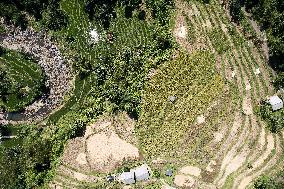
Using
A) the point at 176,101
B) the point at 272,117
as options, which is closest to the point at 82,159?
the point at 176,101

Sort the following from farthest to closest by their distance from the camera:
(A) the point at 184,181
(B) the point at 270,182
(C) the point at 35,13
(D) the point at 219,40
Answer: (C) the point at 35,13 → (D) the point at 219,40 → (A) the point at 184,181 → (B) the point at 270,182

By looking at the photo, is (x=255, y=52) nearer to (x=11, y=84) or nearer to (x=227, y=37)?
(x=227, y=37)

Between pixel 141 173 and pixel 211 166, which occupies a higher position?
pixel 141 173

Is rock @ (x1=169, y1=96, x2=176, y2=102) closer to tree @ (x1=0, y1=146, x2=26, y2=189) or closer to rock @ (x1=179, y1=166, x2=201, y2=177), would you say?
rock @ (x1=179, y1=166, x2=201, y2=177)

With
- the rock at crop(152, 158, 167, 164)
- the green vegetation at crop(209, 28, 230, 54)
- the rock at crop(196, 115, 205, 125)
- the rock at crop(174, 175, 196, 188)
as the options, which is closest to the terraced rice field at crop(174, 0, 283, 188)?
the green vegetation at crop(209, 28, 230, 54)

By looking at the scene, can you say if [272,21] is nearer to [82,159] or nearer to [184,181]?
[184,181]

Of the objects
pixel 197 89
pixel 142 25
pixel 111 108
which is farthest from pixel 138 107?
pixel 142 25

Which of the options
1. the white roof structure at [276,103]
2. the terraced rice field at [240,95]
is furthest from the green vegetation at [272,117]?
the terraced rice field at [240,95]
